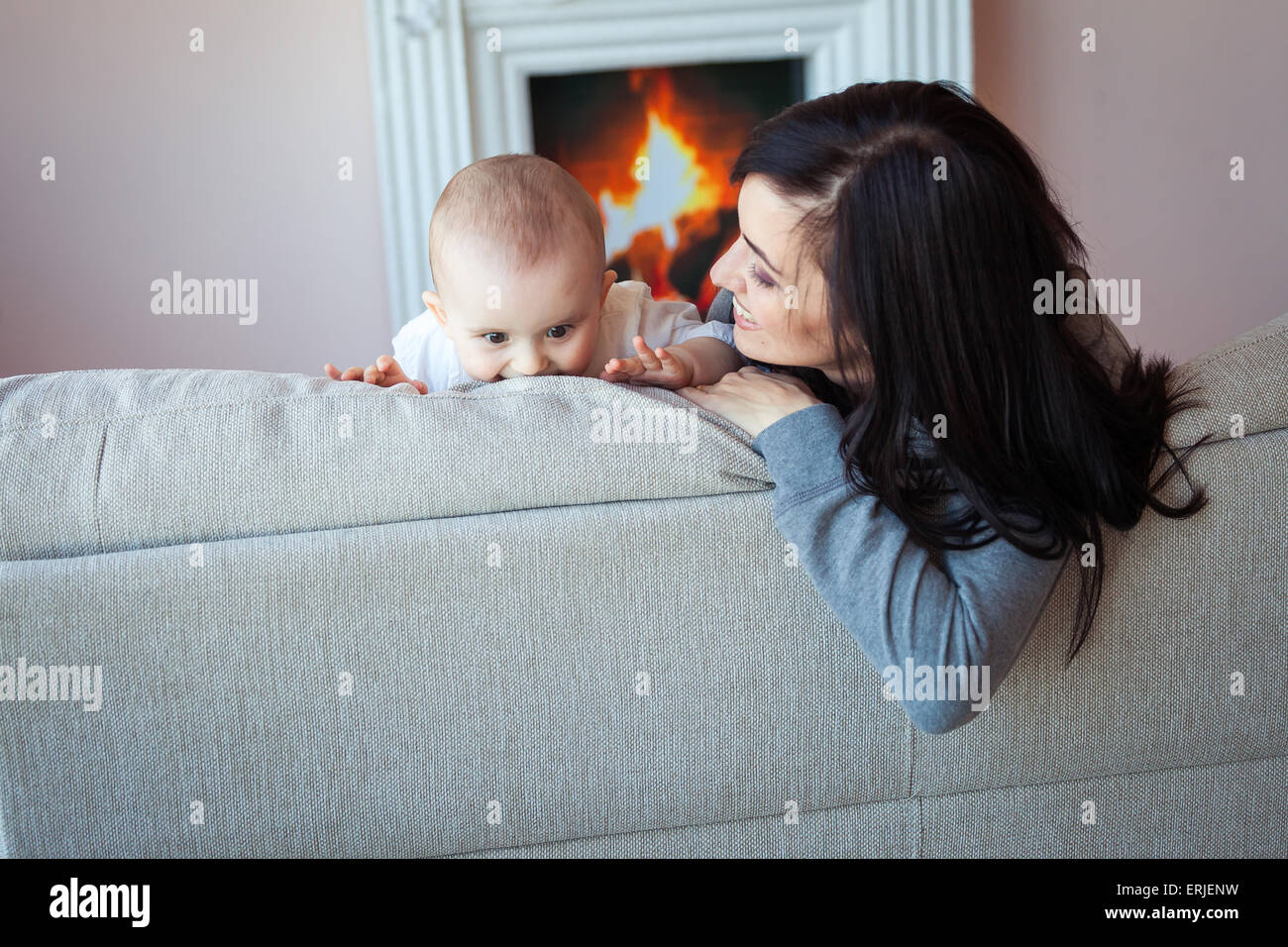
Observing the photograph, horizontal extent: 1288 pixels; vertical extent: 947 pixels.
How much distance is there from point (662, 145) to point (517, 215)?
2.44m

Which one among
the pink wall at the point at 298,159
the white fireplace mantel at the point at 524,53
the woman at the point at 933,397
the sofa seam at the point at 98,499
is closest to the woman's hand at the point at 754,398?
the woman at the point at 933,397

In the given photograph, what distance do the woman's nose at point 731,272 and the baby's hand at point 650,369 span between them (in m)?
0.11

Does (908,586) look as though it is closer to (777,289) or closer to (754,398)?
(754,398)

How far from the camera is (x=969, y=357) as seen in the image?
1.10 meters

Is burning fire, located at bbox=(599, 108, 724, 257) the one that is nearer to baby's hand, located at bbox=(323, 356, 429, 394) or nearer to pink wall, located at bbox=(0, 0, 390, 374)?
pink wall, located at bbox=(0, 0, 390, 374)

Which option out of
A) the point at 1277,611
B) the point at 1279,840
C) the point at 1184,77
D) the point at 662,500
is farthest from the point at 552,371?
the point at 1184,77

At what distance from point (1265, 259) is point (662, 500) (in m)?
3.48

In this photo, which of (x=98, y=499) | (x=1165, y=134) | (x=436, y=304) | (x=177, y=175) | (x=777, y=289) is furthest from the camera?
(x=1165, y=134)

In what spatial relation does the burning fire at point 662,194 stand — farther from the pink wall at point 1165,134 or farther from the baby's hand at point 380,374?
the baby's hand at point 380,374

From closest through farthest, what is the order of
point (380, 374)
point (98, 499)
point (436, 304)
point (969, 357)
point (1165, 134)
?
1. point (98, 499)
2. point (969, 357)
3. point (380, 374)
4. point (436, 304)
5. point (1165, 134)

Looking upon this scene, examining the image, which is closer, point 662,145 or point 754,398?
point 754,398

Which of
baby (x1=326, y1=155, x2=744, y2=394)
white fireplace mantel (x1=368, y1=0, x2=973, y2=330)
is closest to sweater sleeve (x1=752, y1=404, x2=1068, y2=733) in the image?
baby (x1=326, y1=155, x2=744, y2=394)

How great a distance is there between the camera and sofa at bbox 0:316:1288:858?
0.98 metres

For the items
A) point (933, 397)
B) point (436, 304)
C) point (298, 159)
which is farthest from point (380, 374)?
point (298, 159)
